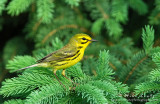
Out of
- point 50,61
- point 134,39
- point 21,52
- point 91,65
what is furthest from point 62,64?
point 134,39

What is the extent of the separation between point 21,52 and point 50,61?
1.41 meters

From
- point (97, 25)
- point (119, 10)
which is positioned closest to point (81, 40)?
point (97, 25)

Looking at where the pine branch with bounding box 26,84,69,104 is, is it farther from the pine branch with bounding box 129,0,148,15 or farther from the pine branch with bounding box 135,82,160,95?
the pine branch with bounding box 129,0,148,15

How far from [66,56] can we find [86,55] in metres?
0.68

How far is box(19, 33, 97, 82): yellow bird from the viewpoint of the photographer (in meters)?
2.42

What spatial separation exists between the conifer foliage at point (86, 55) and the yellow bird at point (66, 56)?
6 centimetres

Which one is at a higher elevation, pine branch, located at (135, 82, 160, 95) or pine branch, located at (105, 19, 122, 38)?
pine branch, located at (105, 19, 122, 38)

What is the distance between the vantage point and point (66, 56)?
102 inches

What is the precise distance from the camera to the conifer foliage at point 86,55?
1.83 meters

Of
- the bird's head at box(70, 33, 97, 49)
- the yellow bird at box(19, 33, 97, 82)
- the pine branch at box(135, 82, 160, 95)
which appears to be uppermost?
the bird's head at box(70, 33, 97, 49)

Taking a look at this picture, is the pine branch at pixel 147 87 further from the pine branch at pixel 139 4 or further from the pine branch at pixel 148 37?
the pine branch at pixel 139 4

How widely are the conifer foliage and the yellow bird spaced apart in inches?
2.5

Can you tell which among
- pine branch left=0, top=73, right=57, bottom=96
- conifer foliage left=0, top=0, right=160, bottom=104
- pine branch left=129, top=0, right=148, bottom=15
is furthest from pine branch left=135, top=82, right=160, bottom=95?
pine branch left=129, top=0, right=148, bottom=15

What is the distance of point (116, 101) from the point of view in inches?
74.7
